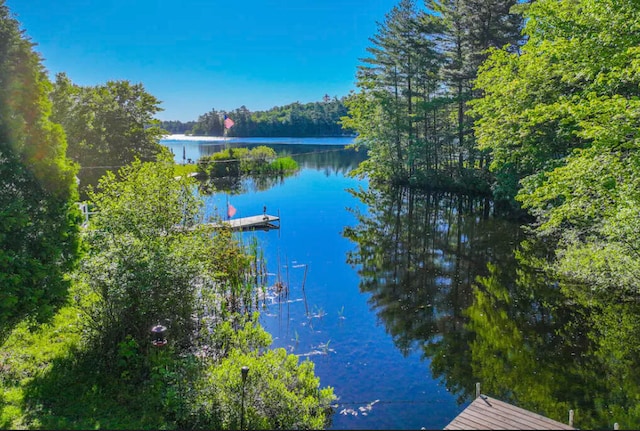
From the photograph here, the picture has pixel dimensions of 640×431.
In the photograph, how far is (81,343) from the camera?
8141 mm

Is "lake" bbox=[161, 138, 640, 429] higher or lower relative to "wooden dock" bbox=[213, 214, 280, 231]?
lower

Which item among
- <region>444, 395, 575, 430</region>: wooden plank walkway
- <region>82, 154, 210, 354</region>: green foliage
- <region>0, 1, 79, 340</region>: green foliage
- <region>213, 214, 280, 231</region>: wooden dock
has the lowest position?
<region>444, 395, 575, 430</region>: wooden plank walkway

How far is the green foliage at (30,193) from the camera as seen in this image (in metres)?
6.78

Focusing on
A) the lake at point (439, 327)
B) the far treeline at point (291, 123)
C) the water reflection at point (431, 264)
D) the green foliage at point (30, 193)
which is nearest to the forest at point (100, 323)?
the green foliage at point (30, 193)

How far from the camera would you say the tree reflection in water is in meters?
7.74

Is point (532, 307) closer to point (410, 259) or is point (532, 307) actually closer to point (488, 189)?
point (410, 259)

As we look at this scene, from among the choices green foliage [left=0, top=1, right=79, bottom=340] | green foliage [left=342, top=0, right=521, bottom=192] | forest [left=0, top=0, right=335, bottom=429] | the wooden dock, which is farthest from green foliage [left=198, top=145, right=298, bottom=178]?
green foliage [left=0, top=1, right=79, bottom=340]

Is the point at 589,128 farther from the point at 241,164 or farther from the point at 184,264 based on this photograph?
the point at 241,164

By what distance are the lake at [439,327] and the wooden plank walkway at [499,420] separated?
162cm

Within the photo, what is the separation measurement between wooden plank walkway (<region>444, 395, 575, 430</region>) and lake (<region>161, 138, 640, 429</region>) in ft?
5.33

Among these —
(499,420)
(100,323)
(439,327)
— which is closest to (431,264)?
(439,327)

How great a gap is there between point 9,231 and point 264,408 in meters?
4.97

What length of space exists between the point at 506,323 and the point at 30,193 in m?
10.7

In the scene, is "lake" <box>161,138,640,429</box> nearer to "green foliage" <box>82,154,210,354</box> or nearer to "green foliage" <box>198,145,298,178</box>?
"green foliage" <box>82,154,210,354</box>
